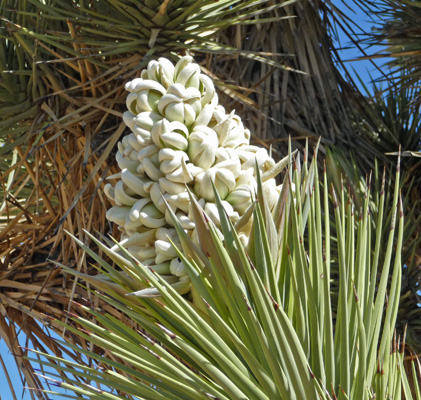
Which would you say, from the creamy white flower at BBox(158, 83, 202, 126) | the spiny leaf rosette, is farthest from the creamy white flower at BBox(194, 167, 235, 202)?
the creamy white flower at BBox(158, 83, 202, 126)

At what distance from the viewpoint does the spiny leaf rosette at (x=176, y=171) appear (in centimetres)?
110

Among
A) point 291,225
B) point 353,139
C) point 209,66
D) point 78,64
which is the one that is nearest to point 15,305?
point 78,64

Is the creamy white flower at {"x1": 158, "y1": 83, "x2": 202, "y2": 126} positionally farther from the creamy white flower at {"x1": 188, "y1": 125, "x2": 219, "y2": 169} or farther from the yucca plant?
the yucca plant

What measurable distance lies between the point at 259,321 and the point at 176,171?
0.27 meters

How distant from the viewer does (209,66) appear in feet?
6.64

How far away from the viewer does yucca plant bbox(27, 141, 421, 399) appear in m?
0.90

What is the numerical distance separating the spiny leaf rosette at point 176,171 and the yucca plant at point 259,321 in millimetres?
55

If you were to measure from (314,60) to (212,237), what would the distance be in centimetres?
138

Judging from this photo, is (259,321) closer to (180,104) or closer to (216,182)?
(216,182)

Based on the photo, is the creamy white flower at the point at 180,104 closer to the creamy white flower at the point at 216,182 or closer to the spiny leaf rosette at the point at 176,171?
the spiny leaf rosette at the point at 176,171

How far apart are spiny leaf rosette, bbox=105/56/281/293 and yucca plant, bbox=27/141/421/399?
0.05 metres

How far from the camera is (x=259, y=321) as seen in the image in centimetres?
98

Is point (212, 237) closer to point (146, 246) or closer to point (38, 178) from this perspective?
point (146, 246)

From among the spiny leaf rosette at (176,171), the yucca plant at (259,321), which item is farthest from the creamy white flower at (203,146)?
the yucca plant at (259,321)
